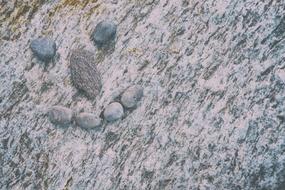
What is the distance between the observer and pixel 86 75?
2.45 meters

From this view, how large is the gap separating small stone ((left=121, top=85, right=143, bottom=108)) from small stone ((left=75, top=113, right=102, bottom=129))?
182 mm

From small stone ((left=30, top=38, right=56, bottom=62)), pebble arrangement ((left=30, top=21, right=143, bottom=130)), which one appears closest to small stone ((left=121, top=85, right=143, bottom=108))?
pebble arrangement ((left=30, top=21, right=143, bottom=130))

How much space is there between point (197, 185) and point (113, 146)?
1.70 ft

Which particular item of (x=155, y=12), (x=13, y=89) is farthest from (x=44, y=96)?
(x=155, y=12)

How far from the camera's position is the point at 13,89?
8.11 feet

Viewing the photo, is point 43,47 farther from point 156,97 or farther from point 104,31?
point 156,97

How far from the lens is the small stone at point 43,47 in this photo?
2.47 metres

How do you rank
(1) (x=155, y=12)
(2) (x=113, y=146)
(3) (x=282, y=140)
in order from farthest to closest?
1. (1) (x=155, y=12)
2. (2) (x=113, y=146)
3. (3) (x=282, y=140)

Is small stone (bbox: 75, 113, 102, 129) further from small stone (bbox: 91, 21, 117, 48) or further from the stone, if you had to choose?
small stone (bbox: 91, 21, 117, 48)

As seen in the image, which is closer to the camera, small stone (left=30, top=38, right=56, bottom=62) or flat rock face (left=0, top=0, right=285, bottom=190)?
flat rock face (left=0, top=0, right=285, bottom=190)

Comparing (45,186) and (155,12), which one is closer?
(45,186)

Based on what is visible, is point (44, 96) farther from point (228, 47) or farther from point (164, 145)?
point (228, 47)

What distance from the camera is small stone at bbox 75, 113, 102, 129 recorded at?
238 centimetres

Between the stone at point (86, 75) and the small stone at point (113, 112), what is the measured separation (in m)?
0.13
